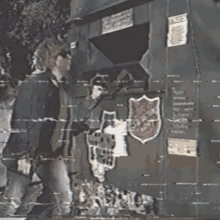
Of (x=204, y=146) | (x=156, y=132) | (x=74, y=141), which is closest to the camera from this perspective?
(x=204, y=146)

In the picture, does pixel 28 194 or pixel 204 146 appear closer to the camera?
pixel 204 146

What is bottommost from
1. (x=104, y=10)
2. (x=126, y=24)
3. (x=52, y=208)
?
(x=52, y=208)

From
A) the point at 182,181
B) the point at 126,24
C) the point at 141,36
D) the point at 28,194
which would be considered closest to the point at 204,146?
the point at 182,181

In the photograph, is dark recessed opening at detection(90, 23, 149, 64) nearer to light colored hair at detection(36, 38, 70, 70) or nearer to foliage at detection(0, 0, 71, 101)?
light colored hair at detection(36, 38, 70, 70)

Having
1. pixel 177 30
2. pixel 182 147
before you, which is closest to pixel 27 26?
pixel 177 30

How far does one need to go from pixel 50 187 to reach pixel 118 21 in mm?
1266

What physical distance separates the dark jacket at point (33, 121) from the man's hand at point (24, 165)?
3 centimetres

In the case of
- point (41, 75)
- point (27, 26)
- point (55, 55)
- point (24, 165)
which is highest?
point (27, 26)

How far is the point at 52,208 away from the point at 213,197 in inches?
43.5

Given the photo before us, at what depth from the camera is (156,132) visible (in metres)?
1.64

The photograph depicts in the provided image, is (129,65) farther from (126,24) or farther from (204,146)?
(204,146)

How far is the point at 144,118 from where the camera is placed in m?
1.67

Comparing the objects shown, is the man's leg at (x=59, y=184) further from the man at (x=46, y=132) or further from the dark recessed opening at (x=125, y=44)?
the dark recessed opening at (x=125, y=44)

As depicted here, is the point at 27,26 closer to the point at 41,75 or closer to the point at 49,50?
the point at 49,50
